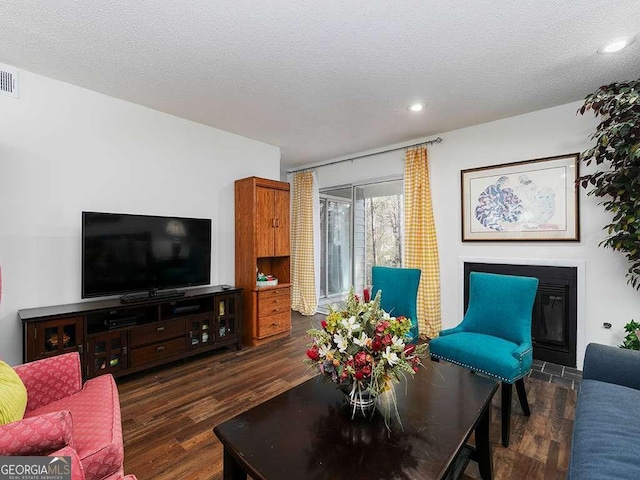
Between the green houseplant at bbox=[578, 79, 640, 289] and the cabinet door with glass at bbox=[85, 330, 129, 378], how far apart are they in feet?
13.8

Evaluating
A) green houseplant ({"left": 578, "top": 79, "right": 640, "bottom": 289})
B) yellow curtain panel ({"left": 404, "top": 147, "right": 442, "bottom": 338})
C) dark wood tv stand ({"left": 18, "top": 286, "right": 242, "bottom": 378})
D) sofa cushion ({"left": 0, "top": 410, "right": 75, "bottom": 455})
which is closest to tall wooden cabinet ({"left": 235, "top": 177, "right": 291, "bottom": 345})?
dark wood tv stand ({"left": 18, "top": 286, "right": 242, "bottom": 378})

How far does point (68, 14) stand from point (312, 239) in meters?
3.82

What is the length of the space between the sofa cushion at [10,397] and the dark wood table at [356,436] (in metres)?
0.73

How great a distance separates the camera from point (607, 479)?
3.52 ft

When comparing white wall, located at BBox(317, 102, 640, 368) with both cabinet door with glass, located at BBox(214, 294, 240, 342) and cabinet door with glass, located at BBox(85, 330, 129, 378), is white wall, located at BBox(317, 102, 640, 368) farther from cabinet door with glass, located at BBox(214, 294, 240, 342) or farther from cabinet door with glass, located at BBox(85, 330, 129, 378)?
cabinet door with glass, located at BBox(85, 330, 129, 378)

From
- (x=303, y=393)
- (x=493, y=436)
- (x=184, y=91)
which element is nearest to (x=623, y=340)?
(x=493, y=436)

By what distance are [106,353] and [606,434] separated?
3.27 m

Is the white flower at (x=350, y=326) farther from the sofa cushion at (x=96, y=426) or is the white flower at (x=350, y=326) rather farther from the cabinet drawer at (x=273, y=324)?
the cabinet drawer at (x=273, y=324)

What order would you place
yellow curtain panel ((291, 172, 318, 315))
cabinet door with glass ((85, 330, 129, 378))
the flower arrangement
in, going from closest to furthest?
the flower arrangement, cabinet door with glass ((85, 330, 129, 378)), yellow curtain panel ((291, 172, 318, 315))

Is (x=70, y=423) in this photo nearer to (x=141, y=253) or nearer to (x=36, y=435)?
(x=36, y=435)

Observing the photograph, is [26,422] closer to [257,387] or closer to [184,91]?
[257,387]

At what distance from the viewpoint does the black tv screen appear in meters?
2.65

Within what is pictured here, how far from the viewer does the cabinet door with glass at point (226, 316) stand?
336 cm

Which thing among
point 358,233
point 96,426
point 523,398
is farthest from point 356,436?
point 358,233
